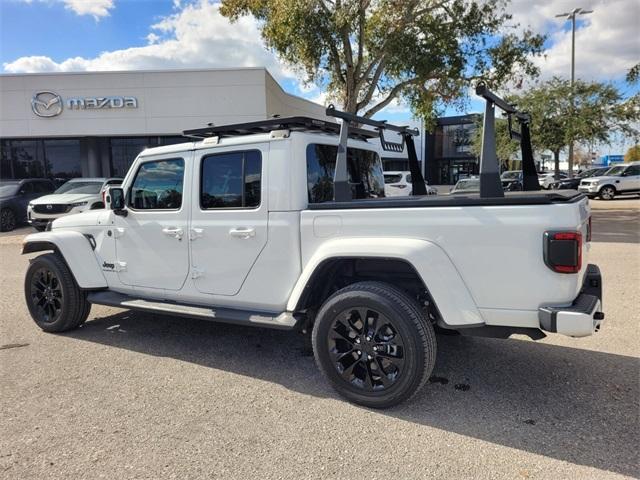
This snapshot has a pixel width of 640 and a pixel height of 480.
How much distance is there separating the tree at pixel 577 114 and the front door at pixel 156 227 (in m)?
23.6

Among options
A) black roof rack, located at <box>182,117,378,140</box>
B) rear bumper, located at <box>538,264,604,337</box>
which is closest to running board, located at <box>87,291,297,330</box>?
black roof rack, located at <box>182,117,378,140</box>

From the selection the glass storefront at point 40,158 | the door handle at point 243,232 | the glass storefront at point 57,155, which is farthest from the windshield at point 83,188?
the door handle at point 243,232

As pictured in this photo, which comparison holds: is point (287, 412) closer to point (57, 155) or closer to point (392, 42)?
point (392, 42)

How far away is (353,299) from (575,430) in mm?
1624

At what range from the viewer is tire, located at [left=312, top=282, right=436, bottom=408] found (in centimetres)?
315

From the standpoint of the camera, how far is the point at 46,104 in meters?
20.3

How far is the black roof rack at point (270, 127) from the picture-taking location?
3810 mm

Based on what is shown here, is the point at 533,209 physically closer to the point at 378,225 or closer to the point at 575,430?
the point at 378,225

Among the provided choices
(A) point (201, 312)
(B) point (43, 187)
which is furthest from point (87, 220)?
(B) point (43, 187)

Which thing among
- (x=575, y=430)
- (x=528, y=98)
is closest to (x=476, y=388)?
(x=575, y=430)

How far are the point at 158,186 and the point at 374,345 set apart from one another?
2516 mm

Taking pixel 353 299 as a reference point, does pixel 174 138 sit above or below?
above

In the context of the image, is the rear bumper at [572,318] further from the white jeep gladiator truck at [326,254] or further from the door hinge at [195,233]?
the door hinge at [195,233]

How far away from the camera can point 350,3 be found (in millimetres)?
12469
